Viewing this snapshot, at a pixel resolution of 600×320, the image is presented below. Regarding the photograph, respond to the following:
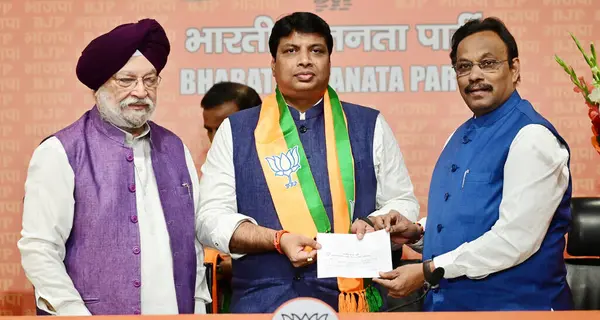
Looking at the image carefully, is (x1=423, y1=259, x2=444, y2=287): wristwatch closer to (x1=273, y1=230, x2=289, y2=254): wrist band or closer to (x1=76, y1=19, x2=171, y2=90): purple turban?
(x1=273, y1=230, x2=289, y2=254): wrist band

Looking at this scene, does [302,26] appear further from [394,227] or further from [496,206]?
[496,206]

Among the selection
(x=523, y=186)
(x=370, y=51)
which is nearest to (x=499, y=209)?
(x=523, y=186)

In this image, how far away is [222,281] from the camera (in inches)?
154

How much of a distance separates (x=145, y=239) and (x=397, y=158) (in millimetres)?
948

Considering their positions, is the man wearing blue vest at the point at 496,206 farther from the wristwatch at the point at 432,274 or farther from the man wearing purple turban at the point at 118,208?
the man wearing purple turban at the point at 118,208

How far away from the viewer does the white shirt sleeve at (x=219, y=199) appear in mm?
3014

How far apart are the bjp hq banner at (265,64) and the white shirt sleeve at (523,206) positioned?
5.54ft

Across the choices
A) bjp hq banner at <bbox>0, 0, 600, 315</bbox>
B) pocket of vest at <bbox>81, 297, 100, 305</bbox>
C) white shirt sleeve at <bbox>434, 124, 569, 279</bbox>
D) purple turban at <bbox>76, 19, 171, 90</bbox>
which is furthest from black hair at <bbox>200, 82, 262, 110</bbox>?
white shirt sleeve at <bbox>434, 124, 569, 279</bbox>

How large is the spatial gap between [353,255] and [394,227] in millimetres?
238

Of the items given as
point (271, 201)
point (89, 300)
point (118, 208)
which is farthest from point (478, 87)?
point (89, 300)

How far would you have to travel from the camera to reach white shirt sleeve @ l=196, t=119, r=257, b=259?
301 cm

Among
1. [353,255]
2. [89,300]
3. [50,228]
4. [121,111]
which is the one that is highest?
[121,111]

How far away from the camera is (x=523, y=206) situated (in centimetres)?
273

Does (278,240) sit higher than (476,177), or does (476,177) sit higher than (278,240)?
(476,177)
